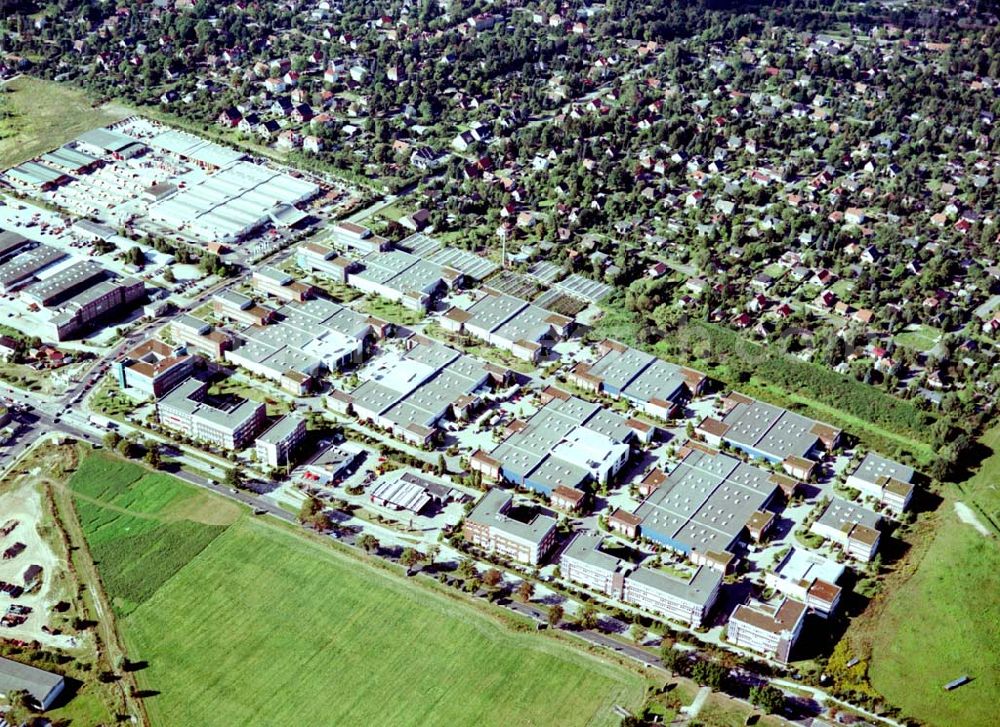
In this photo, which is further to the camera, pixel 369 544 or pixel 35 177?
pixel 35 177

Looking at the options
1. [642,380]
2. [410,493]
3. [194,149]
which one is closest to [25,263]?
[194,149]

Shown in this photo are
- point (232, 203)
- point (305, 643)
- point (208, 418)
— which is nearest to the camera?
point (305, 643)

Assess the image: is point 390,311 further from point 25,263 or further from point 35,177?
point 35,177

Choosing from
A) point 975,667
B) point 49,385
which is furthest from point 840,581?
point 49,385

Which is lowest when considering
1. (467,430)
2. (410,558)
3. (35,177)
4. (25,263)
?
(467,430)

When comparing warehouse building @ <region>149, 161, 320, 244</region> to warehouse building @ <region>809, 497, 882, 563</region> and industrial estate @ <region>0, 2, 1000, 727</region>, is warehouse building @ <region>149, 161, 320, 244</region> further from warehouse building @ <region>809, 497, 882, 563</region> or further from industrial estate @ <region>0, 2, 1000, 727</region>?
warehouse building @ <region>809, 497, 882, 563</region>

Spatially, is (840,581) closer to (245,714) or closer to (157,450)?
(245,714)

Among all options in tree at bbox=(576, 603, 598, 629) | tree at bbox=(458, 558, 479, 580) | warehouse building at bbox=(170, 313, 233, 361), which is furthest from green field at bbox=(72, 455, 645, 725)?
warehouse building at bbox=(170, 313, 233, 361)
